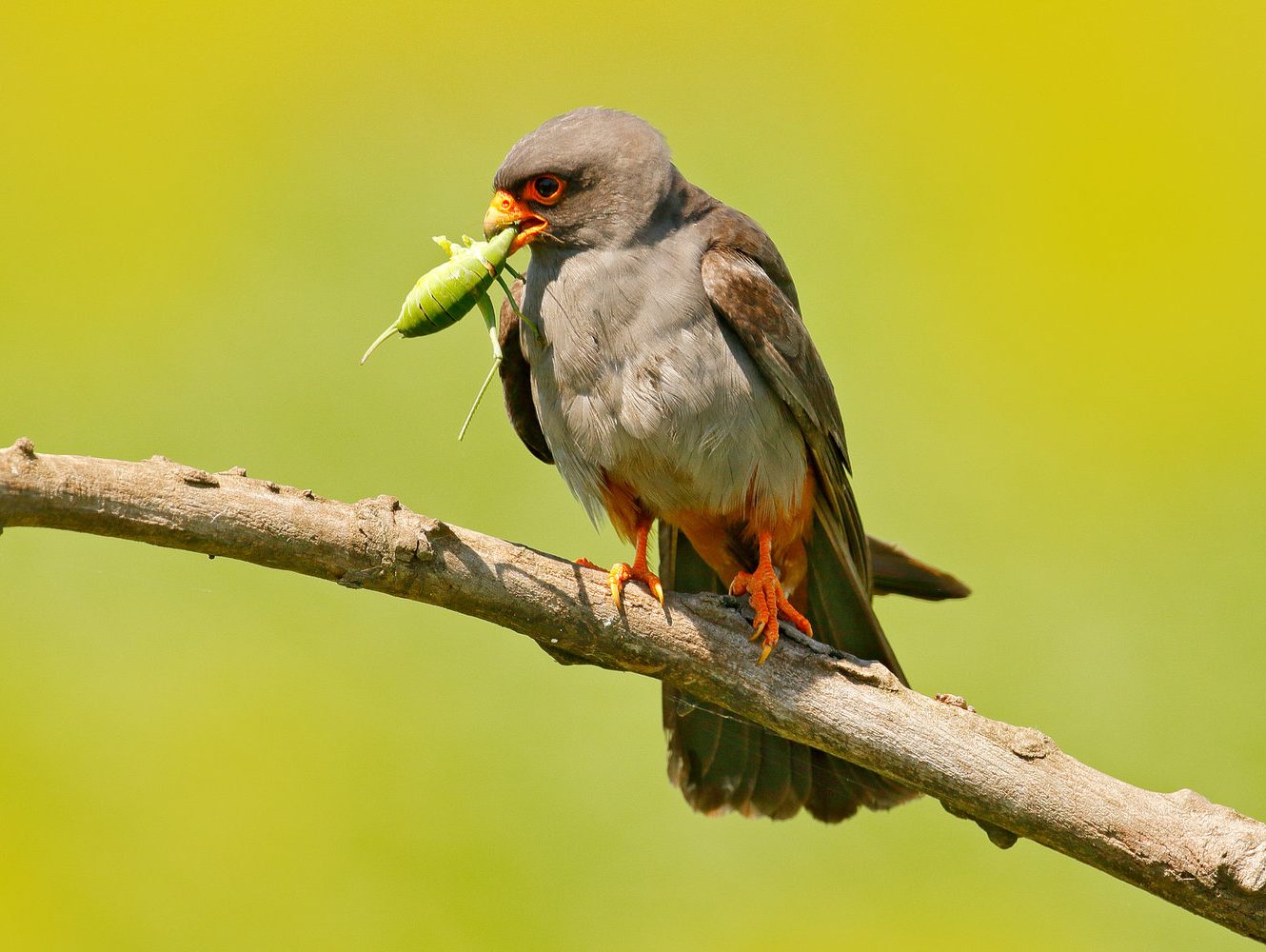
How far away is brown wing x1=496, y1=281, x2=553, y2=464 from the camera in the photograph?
4812 mm

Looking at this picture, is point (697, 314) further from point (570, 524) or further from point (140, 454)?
point (140, 454)

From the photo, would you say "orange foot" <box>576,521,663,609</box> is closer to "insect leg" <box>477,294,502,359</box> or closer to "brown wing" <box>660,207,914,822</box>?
"brown wing" <box>660,207,914,822</box>

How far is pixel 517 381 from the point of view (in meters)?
4.96

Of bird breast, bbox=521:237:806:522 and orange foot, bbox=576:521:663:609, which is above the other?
bird breast, bbox=521:237:806:522

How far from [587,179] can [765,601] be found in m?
1.52

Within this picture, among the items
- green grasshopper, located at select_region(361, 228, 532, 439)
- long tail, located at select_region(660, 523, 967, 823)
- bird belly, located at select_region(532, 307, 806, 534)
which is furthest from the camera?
long tail, located at select_region(660, 523, 967, 823)

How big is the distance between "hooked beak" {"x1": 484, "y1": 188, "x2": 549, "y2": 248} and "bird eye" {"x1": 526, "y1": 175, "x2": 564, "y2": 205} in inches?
1.9

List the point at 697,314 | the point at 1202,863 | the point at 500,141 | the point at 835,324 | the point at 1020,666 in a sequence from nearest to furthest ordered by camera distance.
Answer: the point at 1202,863 < the point at 697,314 < the point at 1020,666 < the point at 835,324 < the point at 500,141

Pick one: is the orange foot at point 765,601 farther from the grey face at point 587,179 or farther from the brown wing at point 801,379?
the grey face at point 587,179

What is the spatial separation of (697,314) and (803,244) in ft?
11.0

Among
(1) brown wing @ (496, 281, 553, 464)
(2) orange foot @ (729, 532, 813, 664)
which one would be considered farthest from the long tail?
(1) brown wing @ (496, 281, 553, 464)

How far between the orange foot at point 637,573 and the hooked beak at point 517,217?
1.09 m

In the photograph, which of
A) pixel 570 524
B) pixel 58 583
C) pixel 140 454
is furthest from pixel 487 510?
pixel 58 583

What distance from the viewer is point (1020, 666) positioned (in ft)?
20.8
